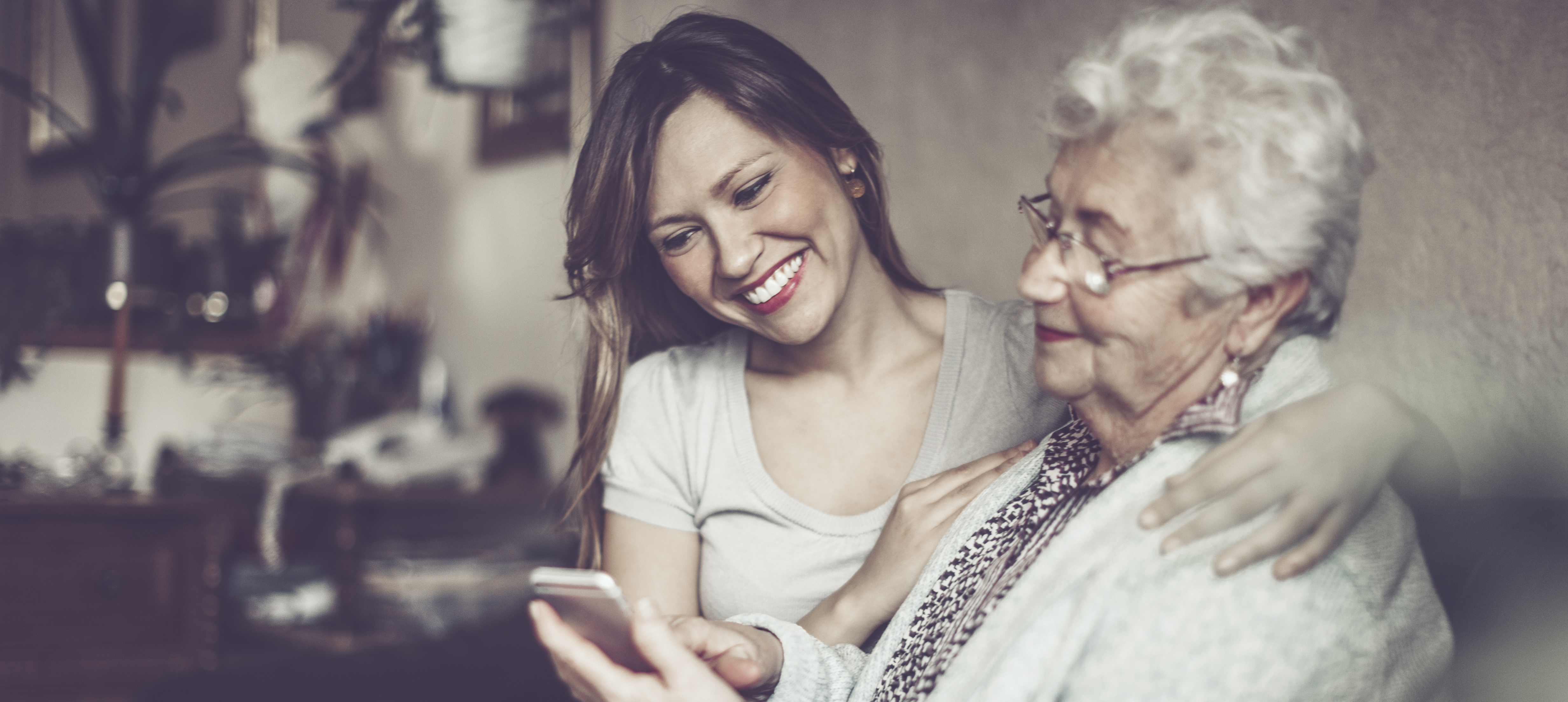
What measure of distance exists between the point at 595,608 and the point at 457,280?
2583 millimetres

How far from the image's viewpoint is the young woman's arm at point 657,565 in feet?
4.89

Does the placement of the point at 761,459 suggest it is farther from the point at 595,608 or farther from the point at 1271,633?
the point at 1271,633

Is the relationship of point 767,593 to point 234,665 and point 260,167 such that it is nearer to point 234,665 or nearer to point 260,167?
point 234,665

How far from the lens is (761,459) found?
4.93 ft

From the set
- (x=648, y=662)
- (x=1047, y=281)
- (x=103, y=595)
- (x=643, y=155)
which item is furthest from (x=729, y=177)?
(x=103, y=595)

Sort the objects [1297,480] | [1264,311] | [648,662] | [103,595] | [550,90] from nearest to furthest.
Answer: [1297,480], [1264,311], [648,662], [103,595], [550,90]

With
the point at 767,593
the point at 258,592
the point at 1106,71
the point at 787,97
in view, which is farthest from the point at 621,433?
the point at 258,592

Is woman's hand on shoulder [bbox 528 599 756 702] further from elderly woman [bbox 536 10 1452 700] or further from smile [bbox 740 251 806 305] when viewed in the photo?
smile [bbox 740 251 806 305]

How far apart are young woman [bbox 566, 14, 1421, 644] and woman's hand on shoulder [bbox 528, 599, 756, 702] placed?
1.00ft

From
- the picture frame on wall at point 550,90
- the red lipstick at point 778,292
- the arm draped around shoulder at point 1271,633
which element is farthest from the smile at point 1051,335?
the picture frame on wall at point 550,90

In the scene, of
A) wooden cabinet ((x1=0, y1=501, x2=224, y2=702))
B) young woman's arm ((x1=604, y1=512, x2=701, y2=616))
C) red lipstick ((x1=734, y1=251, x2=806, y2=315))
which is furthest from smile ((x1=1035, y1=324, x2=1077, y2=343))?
wooden cabinet ((x1=0, y1=501, x2=224, y2=702))

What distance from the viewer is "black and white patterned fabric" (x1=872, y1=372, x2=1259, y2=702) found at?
1.04 m

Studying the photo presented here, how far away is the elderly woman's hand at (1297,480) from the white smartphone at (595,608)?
1.46 feet

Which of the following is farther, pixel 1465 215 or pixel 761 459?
pixel 761 459
